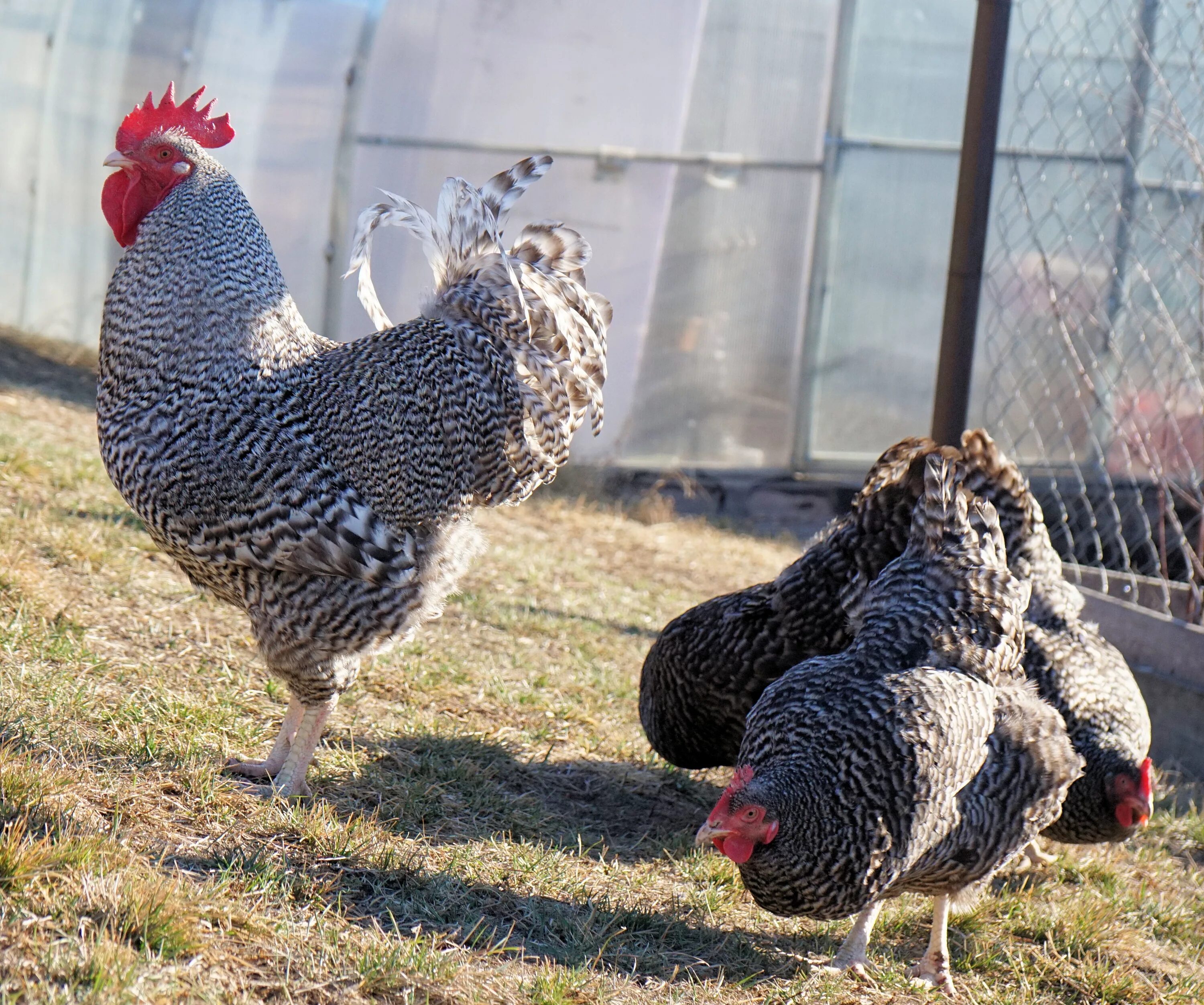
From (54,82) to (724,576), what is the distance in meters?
6.83

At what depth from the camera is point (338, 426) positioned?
3.50 meters

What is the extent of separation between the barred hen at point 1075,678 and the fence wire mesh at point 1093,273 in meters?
3.80

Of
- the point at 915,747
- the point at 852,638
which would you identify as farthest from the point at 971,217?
Answer: the point at 915,747

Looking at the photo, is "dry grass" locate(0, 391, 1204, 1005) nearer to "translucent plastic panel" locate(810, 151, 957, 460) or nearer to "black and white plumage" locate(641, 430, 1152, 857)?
"black and white plumage" locate(641, 430, 1152, 857)

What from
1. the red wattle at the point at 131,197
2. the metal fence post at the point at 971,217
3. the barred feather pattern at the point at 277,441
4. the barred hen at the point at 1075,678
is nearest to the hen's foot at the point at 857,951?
the barred hen at the point at 1075,678

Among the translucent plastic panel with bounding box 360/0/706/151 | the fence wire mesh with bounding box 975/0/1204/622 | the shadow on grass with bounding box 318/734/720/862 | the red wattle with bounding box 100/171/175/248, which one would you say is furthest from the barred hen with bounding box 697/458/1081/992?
the translucent plastic panel with bounding box 360/0/706/151

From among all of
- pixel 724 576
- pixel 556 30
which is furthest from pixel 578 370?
pixel 556 30

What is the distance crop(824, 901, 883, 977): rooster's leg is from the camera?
3264mm

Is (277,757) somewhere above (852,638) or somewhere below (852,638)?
below

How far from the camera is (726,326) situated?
8.91 metres

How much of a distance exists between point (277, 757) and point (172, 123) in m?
2.09

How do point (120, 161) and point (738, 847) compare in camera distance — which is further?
→ point (120, 161)

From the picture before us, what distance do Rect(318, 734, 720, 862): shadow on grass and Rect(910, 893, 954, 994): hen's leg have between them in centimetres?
81

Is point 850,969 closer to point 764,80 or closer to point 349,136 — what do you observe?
point 764,80
